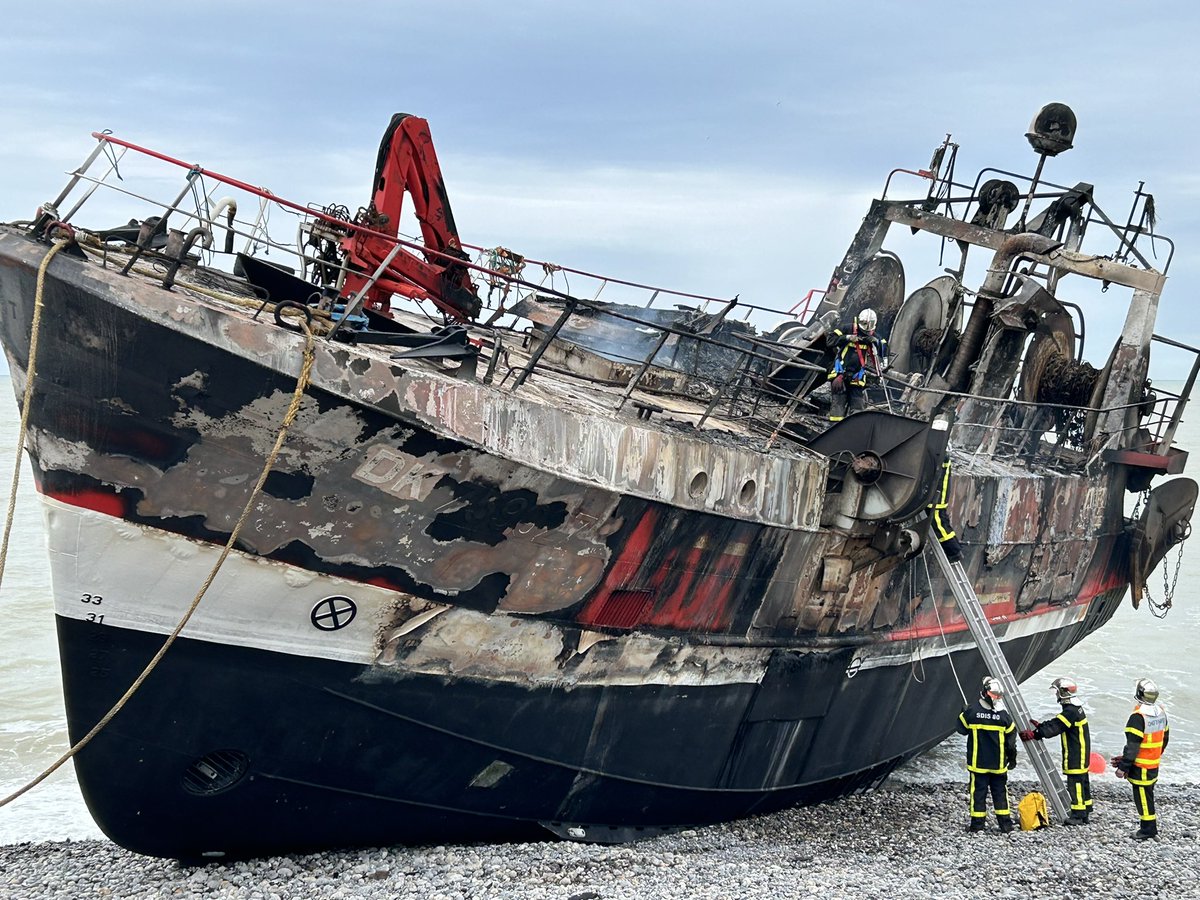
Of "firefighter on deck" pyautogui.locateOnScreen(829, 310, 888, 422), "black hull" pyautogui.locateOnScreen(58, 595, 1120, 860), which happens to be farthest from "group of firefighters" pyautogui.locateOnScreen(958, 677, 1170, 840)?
"firefighter on deck" pyautogui.locateOnScreen(829, 310, 888, 422)

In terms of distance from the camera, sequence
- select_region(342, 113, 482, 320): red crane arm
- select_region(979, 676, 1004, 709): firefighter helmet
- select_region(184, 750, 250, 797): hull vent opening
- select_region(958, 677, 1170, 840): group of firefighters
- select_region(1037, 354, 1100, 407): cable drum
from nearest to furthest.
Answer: select_region(184, 750, 250, 797): hull vent opening → select_region(342, 113, 482, 320): red crane arm → select_region(979, 676, 1004, 709): firefighter helmet → select_region(958, 677, 1170, 840): group of firefighters → select_region(1037, 354, 1100, 407): cable drum

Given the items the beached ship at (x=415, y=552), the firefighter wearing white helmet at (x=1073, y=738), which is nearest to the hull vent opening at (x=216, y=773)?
the beached ship at (x=415, y=552)

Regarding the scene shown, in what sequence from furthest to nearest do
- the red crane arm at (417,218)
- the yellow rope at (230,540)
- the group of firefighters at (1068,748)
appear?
the group of firefighters at (1068,748) < the red crane arm at (417,218) < the yellow rope at (230,540)

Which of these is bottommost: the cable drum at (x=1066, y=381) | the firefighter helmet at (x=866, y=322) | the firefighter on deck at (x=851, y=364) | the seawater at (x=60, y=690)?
the seawater at (x=60, y=690)

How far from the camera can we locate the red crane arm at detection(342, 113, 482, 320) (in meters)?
9.36

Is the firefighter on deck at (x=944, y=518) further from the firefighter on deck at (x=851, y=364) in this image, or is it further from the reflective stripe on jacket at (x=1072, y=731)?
the reflective stripe on jacket at (x=1072, y=731)

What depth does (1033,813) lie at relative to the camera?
10.6m

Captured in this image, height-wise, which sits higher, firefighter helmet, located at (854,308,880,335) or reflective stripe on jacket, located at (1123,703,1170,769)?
firefighter helmet, located at (854,308,880,335)

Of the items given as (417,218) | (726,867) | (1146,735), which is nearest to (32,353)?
(417,218)

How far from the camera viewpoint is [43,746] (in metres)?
13.9

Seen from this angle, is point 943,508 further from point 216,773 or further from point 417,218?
point 216,773

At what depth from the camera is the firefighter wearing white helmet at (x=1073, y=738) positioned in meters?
10.5

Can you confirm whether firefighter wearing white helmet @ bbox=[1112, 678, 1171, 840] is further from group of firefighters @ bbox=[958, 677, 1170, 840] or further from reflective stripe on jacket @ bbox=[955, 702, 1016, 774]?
reflective stripe on jacket @ bbox=[955, 702, 1016, 774]

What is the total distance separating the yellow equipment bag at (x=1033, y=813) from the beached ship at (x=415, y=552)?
5.26 ft
